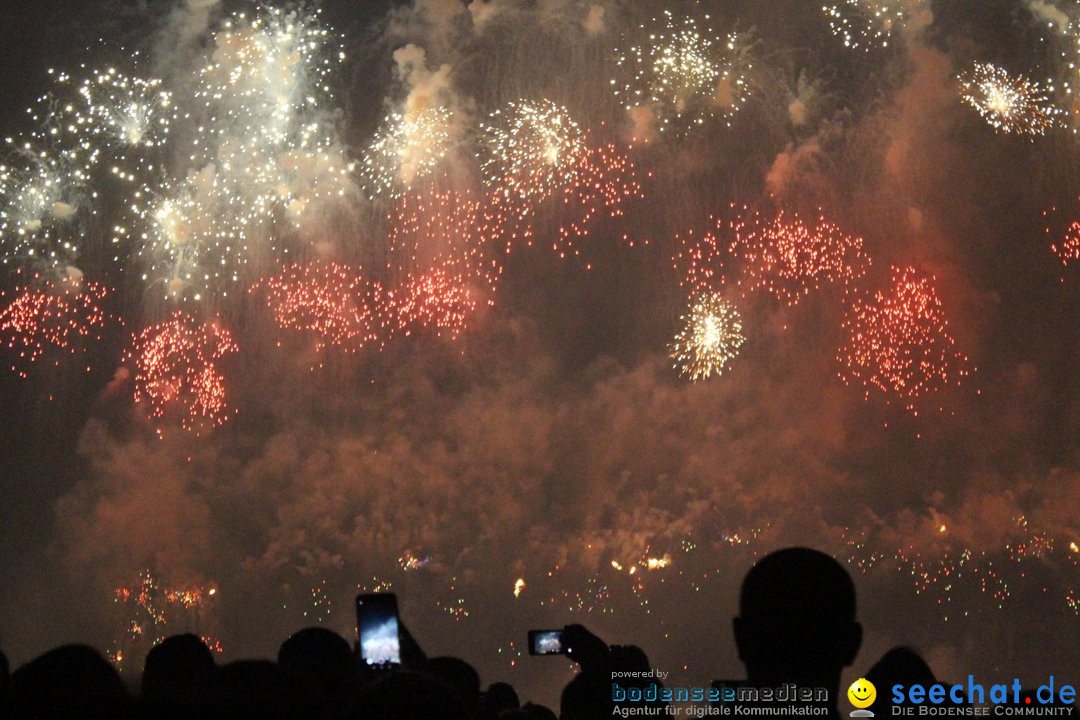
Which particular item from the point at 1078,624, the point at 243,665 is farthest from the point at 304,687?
the point at 1078,624

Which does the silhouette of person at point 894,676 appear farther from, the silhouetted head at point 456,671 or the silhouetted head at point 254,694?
the silhouetted head at point 254,694

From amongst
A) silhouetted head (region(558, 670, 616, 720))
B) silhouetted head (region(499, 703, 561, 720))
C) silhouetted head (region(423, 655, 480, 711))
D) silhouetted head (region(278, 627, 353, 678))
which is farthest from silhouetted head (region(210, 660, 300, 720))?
silhouetted head (region(423, 655, 480, 711))

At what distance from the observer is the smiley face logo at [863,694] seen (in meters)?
2.92

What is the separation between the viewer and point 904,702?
2.85 m

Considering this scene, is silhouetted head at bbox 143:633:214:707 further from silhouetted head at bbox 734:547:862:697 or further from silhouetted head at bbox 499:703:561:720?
silhouetted head at bbox 734:547:862:697

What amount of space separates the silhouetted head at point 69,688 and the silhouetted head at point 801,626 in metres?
1.27

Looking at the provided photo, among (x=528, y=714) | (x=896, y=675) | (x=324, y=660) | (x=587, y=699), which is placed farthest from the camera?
(x=587, y=699)

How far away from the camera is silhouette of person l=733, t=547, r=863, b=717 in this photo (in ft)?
7.07

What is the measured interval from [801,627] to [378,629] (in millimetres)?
2534

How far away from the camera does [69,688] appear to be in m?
1.87

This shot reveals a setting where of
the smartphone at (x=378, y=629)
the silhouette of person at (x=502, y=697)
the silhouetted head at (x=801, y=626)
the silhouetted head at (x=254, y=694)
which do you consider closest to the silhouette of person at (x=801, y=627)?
the silhouetted head at (x=801, y=626)

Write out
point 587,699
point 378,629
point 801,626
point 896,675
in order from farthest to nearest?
1. point 378,629
2. point 587,699
3. point 896,675
4. point 801,626

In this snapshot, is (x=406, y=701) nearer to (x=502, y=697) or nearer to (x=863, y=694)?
(x=863, y=694)

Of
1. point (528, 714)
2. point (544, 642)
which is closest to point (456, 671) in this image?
point (528, 714)
